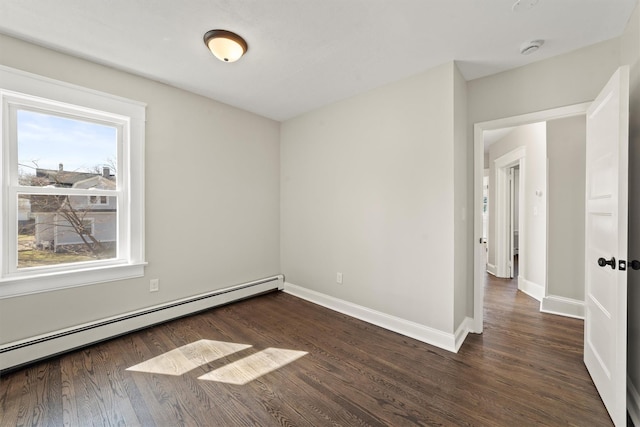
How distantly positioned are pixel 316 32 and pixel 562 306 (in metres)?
4.01

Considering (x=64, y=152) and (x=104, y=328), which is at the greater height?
(x=64, y=152)

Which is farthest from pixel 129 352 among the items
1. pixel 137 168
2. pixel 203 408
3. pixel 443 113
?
pixel 443 113

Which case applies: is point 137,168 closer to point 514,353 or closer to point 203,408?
point 203,408

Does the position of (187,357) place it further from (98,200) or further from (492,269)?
(492,269)

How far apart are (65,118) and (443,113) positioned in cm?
348

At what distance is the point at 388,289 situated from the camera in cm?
286

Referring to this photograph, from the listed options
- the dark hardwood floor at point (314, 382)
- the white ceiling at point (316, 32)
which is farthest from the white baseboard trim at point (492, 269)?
the white ceiling at point (316, 32)

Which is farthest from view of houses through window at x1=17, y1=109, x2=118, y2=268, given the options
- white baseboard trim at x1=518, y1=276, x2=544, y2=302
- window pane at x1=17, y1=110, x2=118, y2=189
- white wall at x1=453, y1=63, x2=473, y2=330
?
white baseboard trim at x1=518, y1=276, x2=544, y2=302

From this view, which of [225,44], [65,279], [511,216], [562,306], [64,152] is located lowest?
[562,306]

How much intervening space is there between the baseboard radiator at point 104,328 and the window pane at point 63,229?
62 cm

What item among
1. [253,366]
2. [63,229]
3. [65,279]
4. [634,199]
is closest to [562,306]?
[634,199]

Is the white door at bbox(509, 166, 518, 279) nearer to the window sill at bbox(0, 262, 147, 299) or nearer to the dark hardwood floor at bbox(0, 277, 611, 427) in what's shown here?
the dark hardwood floor at bbox(0, 277, 611, 427)

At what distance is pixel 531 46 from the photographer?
2.12m

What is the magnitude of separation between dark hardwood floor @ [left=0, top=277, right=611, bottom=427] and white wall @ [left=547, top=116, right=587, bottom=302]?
57cm
